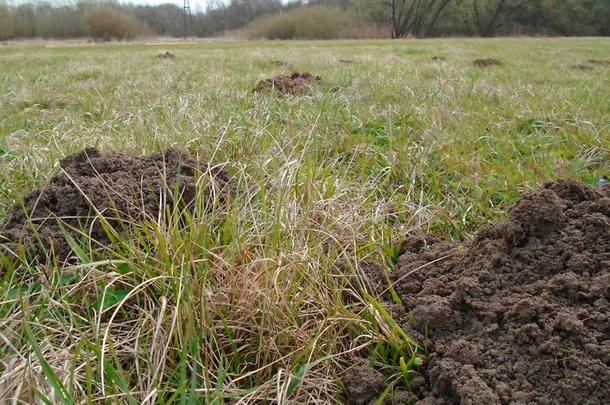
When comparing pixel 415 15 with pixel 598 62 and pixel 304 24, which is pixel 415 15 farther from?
pixel 598 62

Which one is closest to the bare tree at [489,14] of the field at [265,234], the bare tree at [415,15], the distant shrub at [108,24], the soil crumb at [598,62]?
the bare tree at [415,15]

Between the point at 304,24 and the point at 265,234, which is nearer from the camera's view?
the point at 265,234

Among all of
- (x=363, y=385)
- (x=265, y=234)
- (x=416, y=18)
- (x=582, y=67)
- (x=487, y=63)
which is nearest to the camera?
(x=363, y=385)

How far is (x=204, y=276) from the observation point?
53.1 inches

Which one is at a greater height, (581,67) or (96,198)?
(581,67)

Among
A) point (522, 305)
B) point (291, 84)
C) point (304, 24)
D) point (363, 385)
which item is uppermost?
point (304, 24)

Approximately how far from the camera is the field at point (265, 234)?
4.00 feet

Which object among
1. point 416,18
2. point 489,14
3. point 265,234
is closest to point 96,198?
point 265,234

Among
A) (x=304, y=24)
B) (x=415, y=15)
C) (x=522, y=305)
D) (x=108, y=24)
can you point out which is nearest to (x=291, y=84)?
(x=522, y=305)

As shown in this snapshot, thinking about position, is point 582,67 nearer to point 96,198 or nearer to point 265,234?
point 265,234

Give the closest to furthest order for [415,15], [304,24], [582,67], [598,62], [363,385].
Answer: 1. [363,385]
2. [582,67]
3. [598,62]
4. [415,15]
5. [304,24]

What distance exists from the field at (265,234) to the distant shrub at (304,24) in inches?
1524

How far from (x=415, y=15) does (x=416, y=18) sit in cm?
159

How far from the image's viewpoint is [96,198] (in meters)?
1.79
